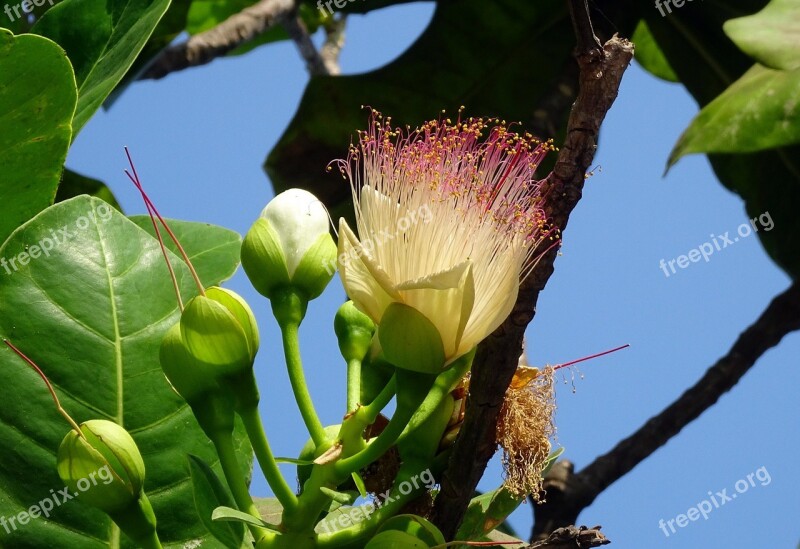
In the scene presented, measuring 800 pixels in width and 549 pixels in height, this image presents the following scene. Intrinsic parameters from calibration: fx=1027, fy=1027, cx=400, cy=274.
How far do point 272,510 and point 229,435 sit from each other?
→ 47 centimetres

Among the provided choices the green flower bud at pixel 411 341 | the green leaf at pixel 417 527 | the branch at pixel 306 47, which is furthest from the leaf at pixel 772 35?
the branch at pixel 306 47

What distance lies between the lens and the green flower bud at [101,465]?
1028 millimetres

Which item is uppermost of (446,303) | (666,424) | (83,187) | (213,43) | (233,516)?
(213,43)

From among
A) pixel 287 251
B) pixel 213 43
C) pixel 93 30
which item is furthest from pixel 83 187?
pixel 287 251

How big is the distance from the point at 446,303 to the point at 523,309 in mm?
83

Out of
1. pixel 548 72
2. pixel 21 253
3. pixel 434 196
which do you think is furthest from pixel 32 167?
pixel 548 72

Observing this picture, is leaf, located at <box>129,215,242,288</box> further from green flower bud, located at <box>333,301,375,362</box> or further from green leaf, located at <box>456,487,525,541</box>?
green leaf, located at <box>456,487,525,541</box>

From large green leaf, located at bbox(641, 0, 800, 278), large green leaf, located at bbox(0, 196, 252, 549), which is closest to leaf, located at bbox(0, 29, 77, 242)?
large green leaf, located at bbox(0, 196, 252, 549)

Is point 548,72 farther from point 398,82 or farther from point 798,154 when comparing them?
point 798,154

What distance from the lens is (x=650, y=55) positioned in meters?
2.95

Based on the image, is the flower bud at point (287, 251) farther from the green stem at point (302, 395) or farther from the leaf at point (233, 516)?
the leaf at point (233, 516)

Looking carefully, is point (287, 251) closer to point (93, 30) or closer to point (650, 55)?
point (93, 30)

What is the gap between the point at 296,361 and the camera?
3.84ft

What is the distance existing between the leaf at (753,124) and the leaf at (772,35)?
0.61ft
